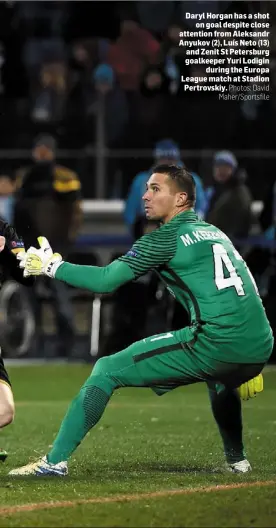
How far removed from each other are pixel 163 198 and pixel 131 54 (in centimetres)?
1085

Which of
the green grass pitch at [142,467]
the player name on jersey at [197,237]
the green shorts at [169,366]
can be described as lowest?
the green grass pitch at [142,467]

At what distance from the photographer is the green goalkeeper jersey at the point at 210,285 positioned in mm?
7641

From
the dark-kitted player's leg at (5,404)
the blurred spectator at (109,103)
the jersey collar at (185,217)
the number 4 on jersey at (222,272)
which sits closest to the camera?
the number 4 on jersey at (222,272)

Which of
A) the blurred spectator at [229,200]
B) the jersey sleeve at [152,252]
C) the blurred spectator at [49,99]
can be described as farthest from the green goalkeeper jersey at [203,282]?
the blurred spectator at [49,99]

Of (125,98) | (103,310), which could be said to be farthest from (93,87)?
(103,310)

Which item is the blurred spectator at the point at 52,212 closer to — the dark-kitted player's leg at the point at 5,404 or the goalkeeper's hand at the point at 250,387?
the dark-kitted player's leg at the point at 5,404

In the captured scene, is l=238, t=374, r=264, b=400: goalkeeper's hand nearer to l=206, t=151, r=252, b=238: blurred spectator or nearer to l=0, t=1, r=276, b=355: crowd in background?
l=206, t=151, r=252, b=238: blurred spectator

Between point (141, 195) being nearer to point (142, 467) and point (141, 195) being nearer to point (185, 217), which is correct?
point (142, 467)

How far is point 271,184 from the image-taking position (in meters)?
16.8

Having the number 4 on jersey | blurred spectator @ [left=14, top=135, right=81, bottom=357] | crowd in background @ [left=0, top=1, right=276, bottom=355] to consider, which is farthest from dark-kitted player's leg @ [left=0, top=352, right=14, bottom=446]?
crowd in background @ [left=0, top=1, right=276, bottom=355]

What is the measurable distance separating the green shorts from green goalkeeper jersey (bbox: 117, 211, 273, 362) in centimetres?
7

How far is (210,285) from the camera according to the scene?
765cm

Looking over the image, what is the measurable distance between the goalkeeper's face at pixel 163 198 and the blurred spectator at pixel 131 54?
10508mm

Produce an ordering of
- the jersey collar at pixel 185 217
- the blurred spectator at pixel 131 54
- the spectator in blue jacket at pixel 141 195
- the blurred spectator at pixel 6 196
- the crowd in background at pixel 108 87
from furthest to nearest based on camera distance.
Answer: the blurred spectator at pixel 131 54
the crowd in background at pixel 108 87
the blurred spectator at pixel 6 196
the spectator in blue jacket at pixel 141 195
the jersey collar at pixel 185 217
